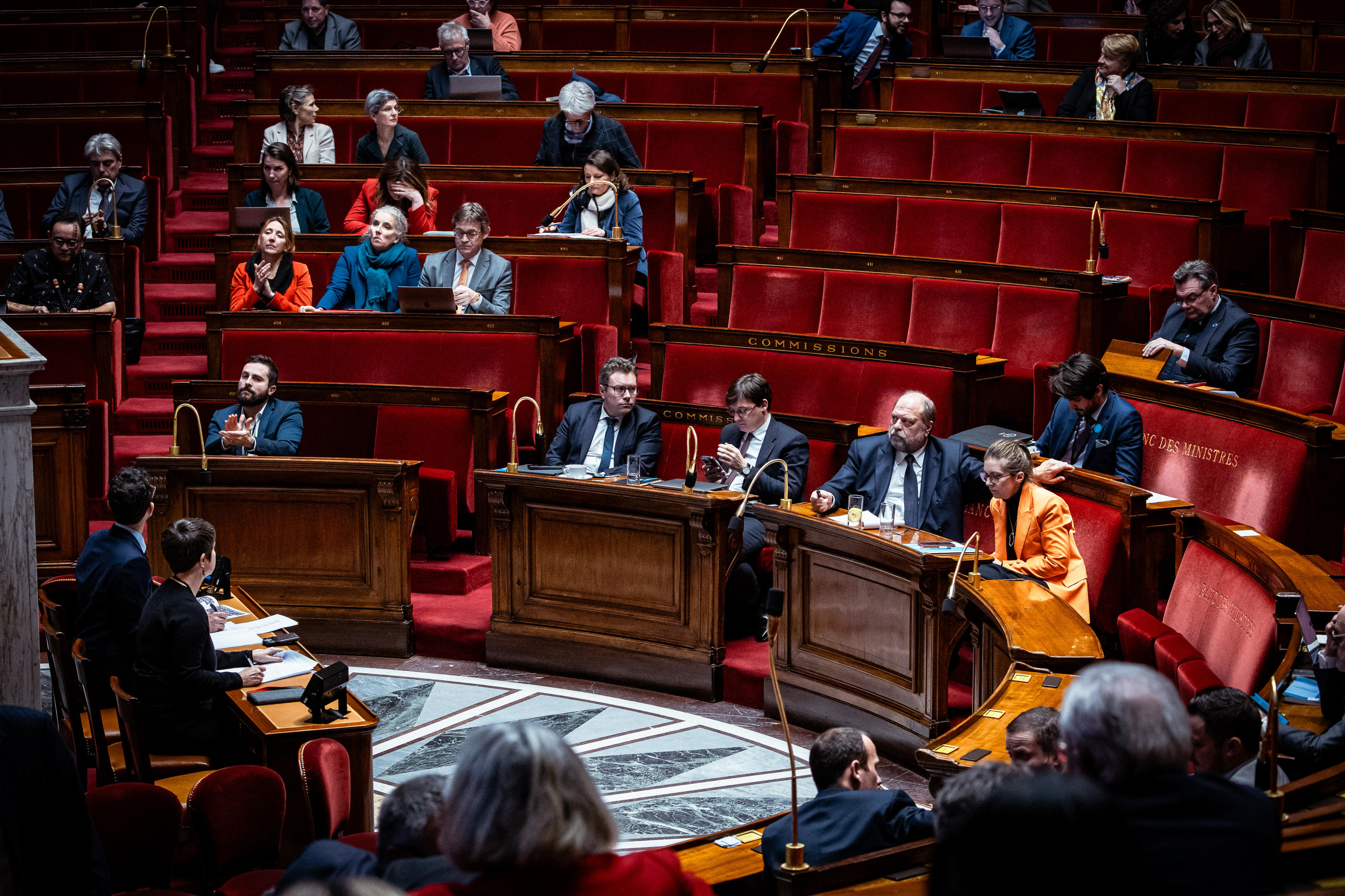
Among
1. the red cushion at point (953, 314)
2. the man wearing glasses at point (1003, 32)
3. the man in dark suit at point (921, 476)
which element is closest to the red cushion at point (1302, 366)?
the red cushion at point (953, 314)

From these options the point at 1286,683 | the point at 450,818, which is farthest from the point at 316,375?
the point at 450,818

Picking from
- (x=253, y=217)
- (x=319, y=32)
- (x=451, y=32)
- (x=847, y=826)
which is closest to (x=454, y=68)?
(x=451, y=32)

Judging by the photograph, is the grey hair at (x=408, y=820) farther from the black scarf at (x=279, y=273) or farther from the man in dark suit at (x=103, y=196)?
the man in dark suit at (x=103, y=196)

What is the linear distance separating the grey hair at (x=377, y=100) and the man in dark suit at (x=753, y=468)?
2.54 metres

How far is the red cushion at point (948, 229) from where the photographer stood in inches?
227

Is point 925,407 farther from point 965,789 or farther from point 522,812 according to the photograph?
point 522,812

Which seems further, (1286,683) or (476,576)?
(476,576)

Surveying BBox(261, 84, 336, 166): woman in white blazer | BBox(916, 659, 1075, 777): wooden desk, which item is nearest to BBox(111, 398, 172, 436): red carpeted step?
BBox(261, 84, 336, 166): woman in white blazer

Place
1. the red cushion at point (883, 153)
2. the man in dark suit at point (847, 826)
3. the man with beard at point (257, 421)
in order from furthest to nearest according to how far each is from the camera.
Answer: the red cushion at point (883, 153) < the man with beard at point (257, 421) < the man in dark suit at point (847, 826)

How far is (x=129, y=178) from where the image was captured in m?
6.43

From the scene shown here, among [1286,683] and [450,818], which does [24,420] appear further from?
[1286,683]

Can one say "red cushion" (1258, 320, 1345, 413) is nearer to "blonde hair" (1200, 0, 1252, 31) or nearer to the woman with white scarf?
"blonde hair" (1200, 0, 1252, 31)

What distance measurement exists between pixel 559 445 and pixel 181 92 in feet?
12.1

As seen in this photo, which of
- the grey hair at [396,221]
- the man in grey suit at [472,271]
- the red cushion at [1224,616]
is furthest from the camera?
the grey hair at [396,221]
